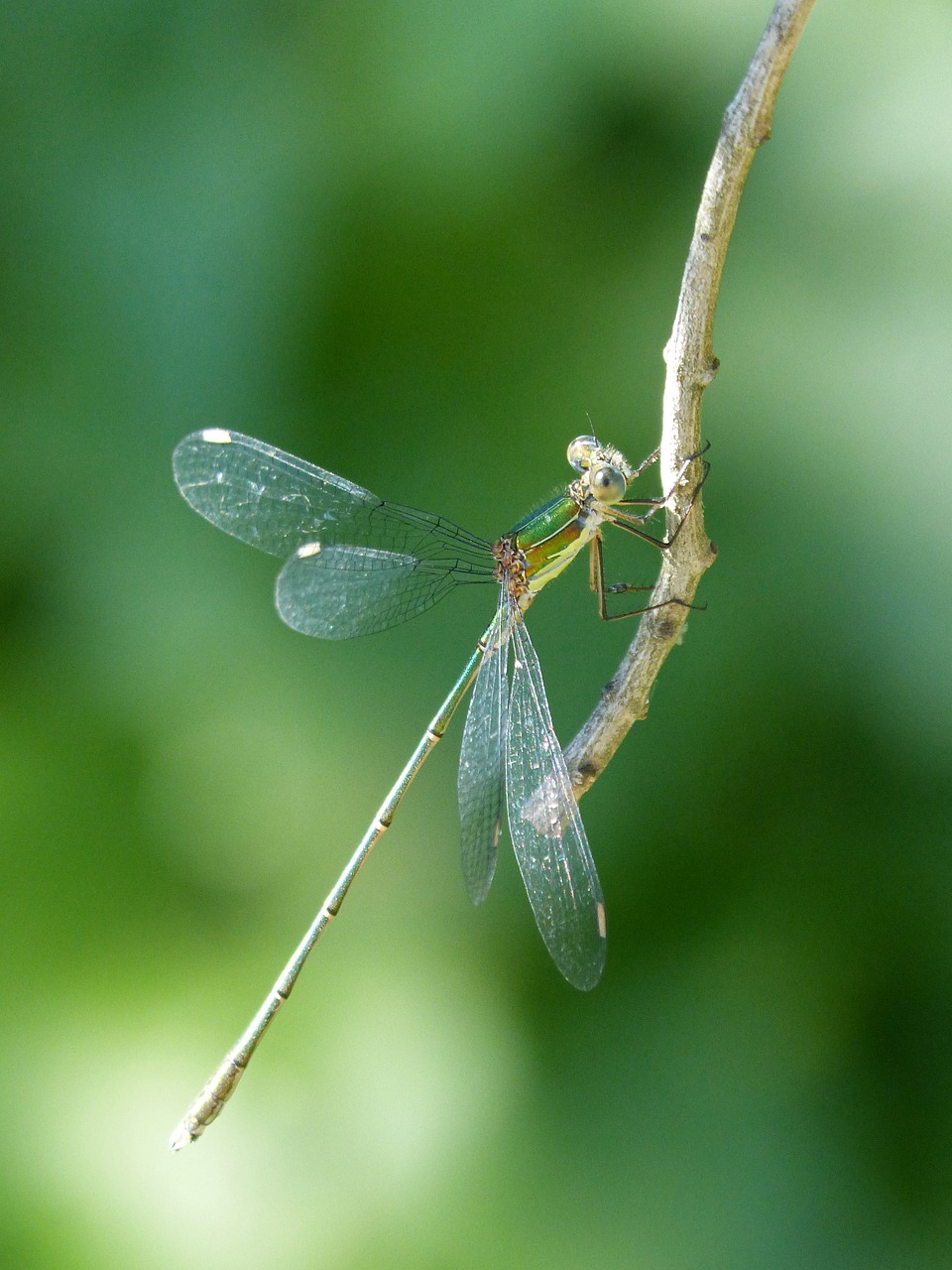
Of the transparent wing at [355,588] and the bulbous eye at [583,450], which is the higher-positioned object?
the bulbous eye at [583,450]

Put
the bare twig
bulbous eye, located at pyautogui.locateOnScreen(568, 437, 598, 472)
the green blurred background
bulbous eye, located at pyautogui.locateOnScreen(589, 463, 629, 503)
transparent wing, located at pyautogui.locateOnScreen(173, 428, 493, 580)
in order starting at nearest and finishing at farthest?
1. the bare twig
2. bulbous eye, located at pyautogui.locateOnScreen(589, 463, 629, 503)
3. bulbous eye, located at pyautogui.locateOnScreen(568, 437, 598, 472)
4. transparent wing, located at pyautogui.locateOnScreen(173, 428, 493, 580)
5. the green blurred background

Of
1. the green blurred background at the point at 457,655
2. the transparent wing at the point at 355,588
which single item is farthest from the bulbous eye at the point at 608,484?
the green blurred background at the point at 457,655

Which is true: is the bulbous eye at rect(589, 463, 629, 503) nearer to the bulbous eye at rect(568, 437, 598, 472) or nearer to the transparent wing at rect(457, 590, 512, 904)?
the bulbous eye at rect(568, 437, 598, 472)

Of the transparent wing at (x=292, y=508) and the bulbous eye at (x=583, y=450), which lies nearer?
the bulbous eye at (x=583, y=450)

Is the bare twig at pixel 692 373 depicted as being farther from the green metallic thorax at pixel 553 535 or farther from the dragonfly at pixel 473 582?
the green metallic thorax at pixel 553 535

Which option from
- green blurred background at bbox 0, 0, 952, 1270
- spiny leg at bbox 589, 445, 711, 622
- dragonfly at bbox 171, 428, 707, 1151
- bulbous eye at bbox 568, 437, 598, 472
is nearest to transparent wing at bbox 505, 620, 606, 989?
dragonfly at bbox 171, 428, 707, 1151

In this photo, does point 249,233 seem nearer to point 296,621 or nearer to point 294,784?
point 296,621

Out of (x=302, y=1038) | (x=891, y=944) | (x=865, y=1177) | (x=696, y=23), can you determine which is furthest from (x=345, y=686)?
(x=696, y=23)
